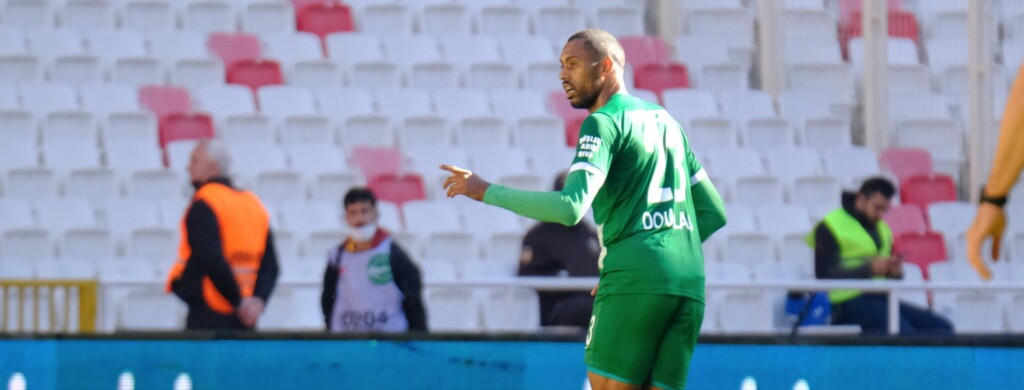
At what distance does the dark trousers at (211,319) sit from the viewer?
23.8 feet

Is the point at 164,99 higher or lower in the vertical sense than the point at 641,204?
higher

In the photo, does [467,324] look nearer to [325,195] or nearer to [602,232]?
[325,195]

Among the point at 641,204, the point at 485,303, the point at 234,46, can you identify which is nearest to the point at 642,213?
the point at 641,204

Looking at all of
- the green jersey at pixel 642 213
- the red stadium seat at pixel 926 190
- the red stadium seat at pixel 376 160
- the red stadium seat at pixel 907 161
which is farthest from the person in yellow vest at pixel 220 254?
the red stadium seat at pixel 907 161

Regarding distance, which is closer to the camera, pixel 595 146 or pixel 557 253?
pixel 595 146

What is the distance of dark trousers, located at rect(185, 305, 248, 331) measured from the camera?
7.25m

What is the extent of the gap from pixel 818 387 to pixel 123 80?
7.36m

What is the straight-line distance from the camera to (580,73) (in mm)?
4164

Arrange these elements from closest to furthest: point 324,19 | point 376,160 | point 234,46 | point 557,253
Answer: point 557,253
point 376,160
point 234,46
point 324,19

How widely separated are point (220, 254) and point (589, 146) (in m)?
3.53

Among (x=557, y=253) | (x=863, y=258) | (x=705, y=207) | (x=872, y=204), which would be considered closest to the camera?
(x=705, y=207)

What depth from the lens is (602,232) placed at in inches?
168

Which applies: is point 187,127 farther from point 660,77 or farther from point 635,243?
point 635,243

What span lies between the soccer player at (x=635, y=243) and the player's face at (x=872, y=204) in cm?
467
